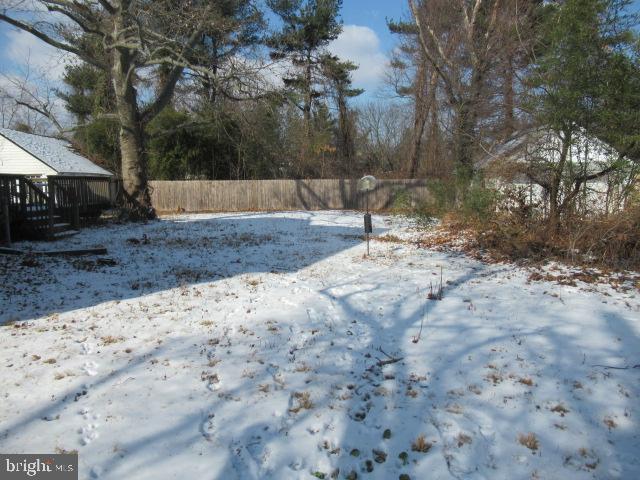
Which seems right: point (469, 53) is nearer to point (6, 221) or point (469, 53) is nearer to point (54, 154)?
point (6, 221)

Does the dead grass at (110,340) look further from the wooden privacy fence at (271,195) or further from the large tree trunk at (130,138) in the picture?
the wooden privacy fence at (271,195)

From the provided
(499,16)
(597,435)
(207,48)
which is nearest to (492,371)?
(597,435)

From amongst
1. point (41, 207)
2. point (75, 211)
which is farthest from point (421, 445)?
point (75, 211)

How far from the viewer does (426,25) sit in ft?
58.9

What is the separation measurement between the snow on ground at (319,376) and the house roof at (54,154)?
52.1ft

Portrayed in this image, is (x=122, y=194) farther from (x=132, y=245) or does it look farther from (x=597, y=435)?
(x=597, y=435)

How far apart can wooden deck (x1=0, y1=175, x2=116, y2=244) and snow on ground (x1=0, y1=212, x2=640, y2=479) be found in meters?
3.44

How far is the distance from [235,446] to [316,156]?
25.6 meters

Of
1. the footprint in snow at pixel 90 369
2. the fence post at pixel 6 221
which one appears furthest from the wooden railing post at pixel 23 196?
the footprint in snow at pixel 90 369

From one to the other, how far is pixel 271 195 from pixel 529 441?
20.8 metres

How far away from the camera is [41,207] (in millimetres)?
10164

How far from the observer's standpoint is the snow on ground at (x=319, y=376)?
268 centimetres

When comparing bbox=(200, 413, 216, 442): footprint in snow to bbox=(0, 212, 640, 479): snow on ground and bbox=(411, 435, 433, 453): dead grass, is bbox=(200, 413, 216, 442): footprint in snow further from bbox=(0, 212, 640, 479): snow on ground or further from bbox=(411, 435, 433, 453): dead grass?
bbox=(411, 435, 433, 453): dead grass

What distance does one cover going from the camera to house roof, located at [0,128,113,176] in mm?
19688
